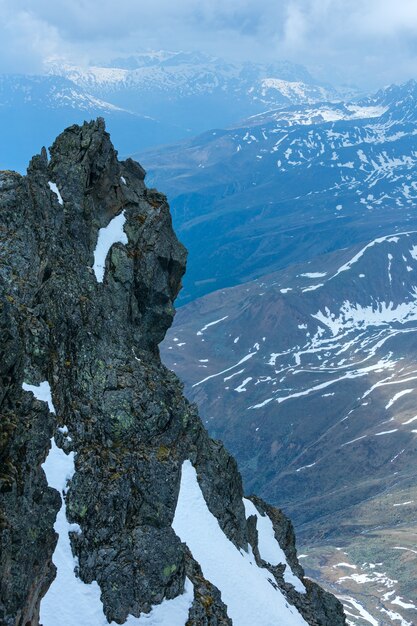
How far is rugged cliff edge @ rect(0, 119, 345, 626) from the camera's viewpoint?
26875mm

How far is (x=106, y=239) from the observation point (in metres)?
56.4

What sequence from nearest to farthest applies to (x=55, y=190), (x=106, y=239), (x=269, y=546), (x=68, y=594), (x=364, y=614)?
(x=68, y=594), (x=55, y=190), (x=106, y=239), (x=269, y=546), (x=364, y=614)

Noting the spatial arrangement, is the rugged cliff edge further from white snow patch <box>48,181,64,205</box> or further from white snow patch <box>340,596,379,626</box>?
white snow patch <box>340,596,379,626</box>

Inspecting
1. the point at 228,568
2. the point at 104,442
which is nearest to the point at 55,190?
the point at 104,442

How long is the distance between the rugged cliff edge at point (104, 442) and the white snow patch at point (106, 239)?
13 centimetres

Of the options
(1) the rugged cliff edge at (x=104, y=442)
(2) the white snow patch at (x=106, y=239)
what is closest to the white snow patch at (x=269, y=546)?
(1) the rugged cliff edge at (x=104, y=442)

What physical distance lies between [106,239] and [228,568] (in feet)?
87.3

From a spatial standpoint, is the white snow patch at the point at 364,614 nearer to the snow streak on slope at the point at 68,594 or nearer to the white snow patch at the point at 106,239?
the white snow patch at the point at 106,239

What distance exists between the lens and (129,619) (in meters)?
31.6

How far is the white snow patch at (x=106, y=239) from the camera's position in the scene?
173 feet

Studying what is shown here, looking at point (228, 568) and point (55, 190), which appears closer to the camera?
point (228, 568)

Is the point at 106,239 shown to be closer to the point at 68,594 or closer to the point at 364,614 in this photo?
the point at 68,594

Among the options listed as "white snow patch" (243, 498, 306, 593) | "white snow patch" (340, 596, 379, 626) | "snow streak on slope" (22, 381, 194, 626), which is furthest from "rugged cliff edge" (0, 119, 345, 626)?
"white snow patch" (340, 596, 379, 626)

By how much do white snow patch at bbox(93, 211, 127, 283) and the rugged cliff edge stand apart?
0.44 feet
